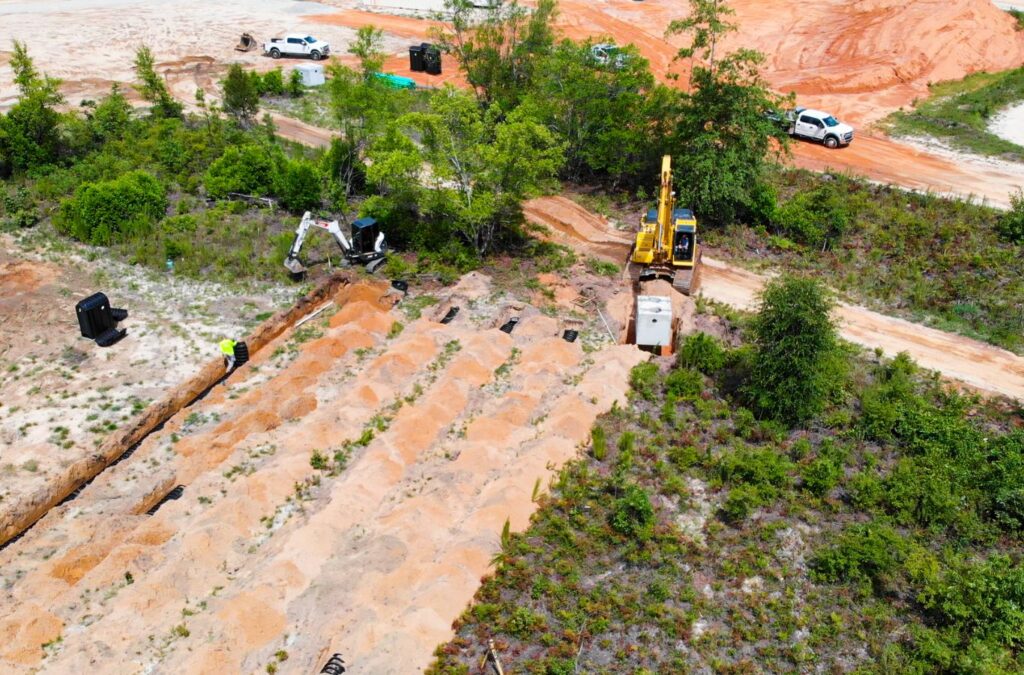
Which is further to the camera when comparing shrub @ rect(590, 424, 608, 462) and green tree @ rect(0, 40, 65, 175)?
green tree @ rect(0, 40, 65, 175)

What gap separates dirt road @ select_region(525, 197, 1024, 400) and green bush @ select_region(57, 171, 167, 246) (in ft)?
55.1

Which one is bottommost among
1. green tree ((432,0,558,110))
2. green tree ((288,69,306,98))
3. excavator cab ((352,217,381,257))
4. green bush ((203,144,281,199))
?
excavator cab ((352,217,381,257))

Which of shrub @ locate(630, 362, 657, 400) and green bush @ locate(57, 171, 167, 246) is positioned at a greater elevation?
green bush @ locate(57, 171, 167, 246)

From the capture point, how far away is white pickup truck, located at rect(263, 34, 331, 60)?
179 ft

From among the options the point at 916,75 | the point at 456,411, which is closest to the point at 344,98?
the point at 456,411

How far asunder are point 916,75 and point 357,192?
1484 inches

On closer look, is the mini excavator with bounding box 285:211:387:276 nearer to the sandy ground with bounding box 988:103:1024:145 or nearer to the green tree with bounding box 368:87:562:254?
the green tree with bounding box 368:87:562:254

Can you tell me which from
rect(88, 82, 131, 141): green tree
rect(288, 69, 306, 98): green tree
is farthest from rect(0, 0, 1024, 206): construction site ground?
rect(88, 82, 131, 141): green tree

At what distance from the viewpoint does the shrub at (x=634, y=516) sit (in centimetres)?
1914

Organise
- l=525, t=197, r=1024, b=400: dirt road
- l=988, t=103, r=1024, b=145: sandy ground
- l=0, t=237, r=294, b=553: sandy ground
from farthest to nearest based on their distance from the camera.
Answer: l=988, t=103, r=1024, b=145: sandy ground < l=525, t=197, r=1024, b=400: dirt road < l=0, t=237, r=294, b=553: sandy ground

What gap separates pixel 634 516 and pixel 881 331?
14.8 metres

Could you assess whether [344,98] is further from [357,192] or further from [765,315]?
[765,315]

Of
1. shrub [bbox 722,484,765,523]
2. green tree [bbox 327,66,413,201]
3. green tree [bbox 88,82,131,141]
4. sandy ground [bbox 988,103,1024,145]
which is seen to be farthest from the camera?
sandy ground [bbox 988,103,1024,145]

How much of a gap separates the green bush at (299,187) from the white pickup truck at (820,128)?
2464 centimetres
